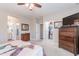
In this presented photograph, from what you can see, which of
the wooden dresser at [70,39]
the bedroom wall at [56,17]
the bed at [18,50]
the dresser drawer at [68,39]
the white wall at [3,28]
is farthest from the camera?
the white wall at [3,28]

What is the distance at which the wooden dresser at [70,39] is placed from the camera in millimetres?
3088

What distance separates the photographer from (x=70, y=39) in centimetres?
337

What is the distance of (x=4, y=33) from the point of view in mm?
4145

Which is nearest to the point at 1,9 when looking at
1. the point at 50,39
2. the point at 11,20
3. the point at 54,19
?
the point at 11,20

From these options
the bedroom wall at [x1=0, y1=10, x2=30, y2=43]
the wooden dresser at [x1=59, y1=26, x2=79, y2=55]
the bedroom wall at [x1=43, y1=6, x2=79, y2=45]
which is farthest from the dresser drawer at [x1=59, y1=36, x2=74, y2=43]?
the bedroom wall at [x1=0, y1=10, x2=30, y2=43]

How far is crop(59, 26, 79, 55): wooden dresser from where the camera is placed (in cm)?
309

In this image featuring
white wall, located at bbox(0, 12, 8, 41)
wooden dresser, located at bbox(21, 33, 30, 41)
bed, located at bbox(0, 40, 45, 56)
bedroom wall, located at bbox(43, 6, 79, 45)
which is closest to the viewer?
bed, located at bbox(0, 40, 45, 56)

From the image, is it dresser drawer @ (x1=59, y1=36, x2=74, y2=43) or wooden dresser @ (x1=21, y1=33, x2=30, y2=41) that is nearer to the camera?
dresser drawer @ (x1=59, y1=36, x2=74, y2=43)

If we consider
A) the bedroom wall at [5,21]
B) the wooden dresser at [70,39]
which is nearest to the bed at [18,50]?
the wooden dresser at [70,39]

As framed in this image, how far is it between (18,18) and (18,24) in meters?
0.25

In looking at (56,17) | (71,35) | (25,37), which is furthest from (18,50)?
(56,17)

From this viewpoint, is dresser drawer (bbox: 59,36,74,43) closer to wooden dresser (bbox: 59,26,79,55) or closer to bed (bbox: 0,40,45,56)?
wooden dresser (bbox: 59,26,79,55)

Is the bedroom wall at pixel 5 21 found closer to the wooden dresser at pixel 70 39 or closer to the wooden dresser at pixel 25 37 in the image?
the wooden dresser at pixel 25 37

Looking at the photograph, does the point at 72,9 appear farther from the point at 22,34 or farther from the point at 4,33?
the point at 4,33
